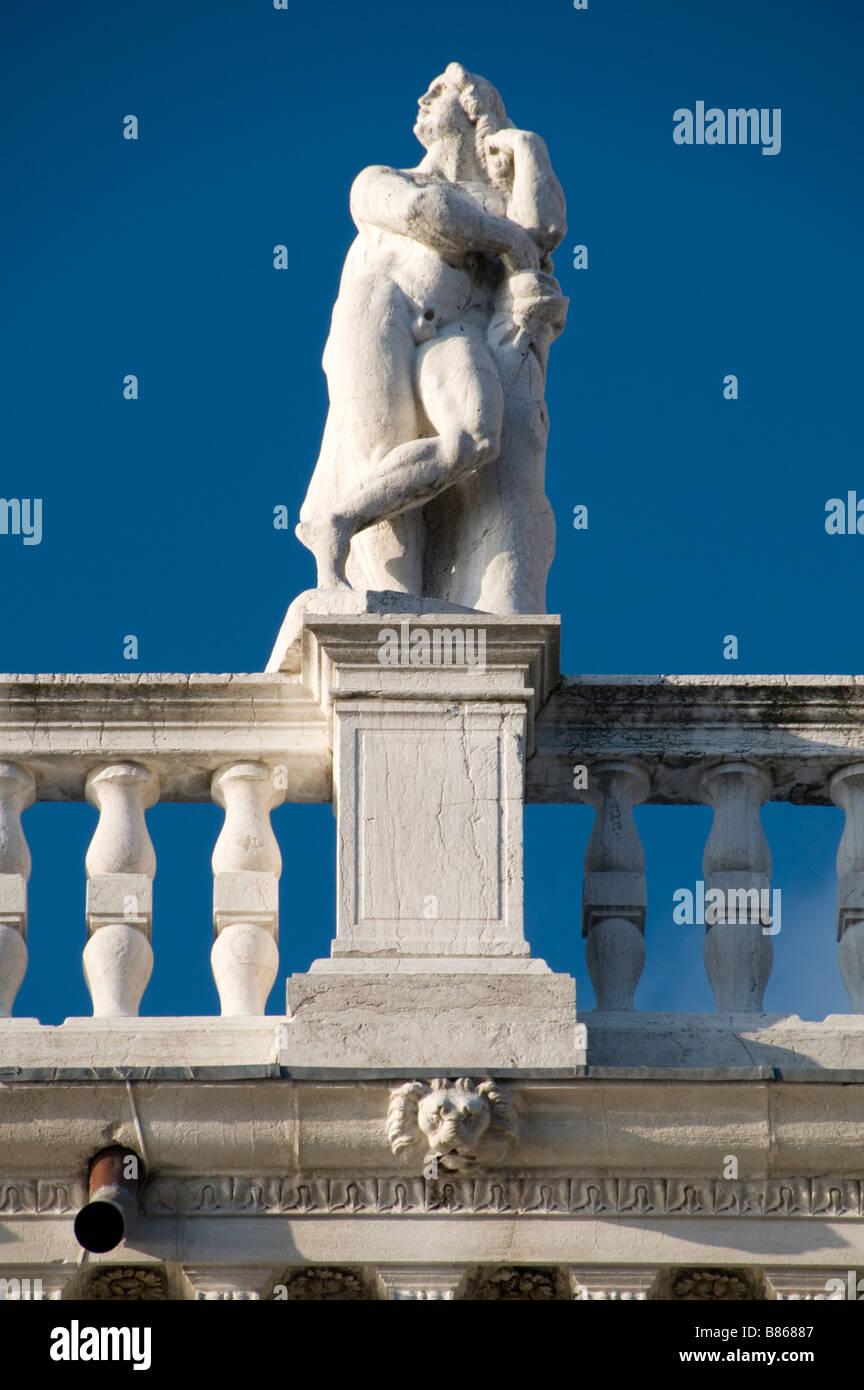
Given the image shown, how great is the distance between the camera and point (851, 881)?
15297 millimetres

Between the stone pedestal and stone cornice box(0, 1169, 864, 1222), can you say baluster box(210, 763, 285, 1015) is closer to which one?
the stone pedestal

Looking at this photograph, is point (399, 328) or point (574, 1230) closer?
point (574, 1230)

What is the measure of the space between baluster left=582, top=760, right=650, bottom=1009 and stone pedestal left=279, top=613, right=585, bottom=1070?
0.43 m

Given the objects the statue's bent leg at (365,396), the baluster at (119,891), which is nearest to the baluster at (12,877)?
the baluster at (119,891)

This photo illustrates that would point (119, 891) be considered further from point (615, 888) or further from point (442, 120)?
point (442, 120)

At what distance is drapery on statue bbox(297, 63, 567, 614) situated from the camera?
16.0 meters

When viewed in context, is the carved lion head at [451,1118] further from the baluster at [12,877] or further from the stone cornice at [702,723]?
the stone cornice at [702,723]

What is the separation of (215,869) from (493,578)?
76.7 inches

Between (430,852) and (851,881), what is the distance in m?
1.87

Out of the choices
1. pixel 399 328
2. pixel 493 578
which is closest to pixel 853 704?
pixel 493 578

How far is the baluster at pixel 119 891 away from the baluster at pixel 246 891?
1.02 ft

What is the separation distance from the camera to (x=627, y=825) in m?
15.5

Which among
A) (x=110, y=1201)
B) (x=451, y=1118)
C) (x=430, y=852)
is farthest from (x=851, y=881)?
(x=110, y=1201)
